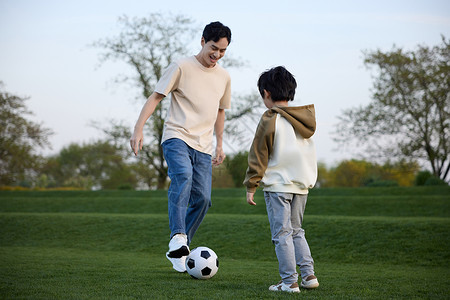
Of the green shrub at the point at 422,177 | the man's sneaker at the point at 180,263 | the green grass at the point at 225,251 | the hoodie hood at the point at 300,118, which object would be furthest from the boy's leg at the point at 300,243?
the green shrub at the point at 422,177

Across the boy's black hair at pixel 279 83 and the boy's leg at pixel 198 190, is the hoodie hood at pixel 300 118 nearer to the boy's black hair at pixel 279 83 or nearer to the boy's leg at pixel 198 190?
the boy's black hair at pixel 279 83

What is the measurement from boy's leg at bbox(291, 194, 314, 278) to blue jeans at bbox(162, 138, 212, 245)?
1.14 meters

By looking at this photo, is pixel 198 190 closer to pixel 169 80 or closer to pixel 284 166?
pixel 169 80

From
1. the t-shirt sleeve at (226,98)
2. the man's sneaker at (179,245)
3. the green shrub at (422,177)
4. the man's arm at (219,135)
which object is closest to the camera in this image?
the man's sneaker at (179,245)

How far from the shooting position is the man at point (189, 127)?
432cm

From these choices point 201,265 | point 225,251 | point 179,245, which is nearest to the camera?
point 201,265

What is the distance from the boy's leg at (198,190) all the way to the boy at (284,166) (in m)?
1.09

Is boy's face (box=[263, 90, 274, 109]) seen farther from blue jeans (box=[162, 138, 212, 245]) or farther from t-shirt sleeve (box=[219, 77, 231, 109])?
t-shirt sleeve (box=[219, 77, 231, 109])

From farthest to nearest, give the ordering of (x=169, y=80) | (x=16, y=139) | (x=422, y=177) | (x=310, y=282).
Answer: (x=16, y=139) < (x=422, y=177) < (x=169, y=80) < (x=310, y=282)

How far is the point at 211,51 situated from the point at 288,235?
1.99 m

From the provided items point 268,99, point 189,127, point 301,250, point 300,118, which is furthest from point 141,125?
point 301,250

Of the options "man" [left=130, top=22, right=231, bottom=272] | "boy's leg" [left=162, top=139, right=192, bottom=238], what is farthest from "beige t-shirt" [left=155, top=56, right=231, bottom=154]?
"boy's leg" [left=162, top=139, right=192, bottom=238]

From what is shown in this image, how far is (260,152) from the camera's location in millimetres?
3506

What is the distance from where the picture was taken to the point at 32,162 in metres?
29.3
